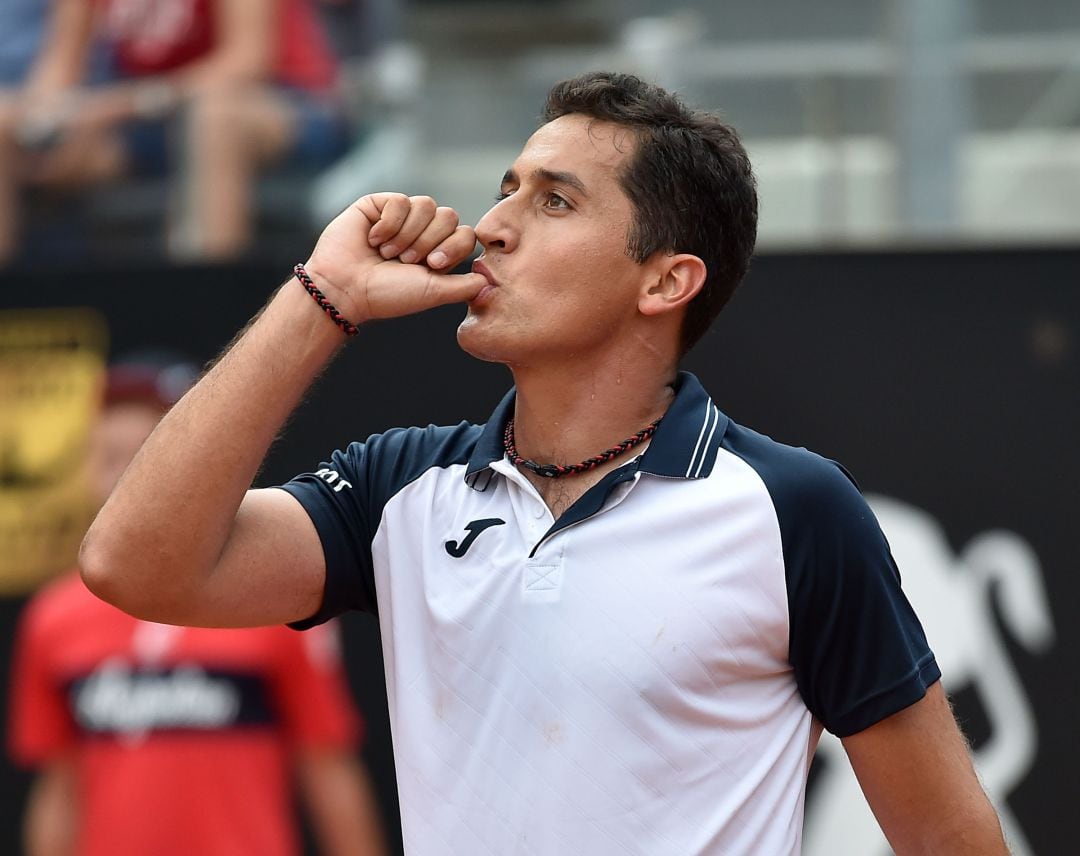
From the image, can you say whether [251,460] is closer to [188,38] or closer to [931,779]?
[931,779]

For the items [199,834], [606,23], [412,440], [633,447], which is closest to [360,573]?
[412,440]

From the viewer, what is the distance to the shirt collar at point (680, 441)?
248cm

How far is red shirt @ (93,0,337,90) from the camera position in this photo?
5862 millimetres

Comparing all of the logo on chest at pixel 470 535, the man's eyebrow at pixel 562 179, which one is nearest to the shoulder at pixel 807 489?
the logo on chest at pixel 470 535

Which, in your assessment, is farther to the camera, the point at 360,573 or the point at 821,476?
the point at 360,573

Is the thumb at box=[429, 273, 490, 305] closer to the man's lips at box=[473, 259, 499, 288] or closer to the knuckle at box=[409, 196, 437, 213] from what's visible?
the man's lips at box=[473, 259, 499, 288]

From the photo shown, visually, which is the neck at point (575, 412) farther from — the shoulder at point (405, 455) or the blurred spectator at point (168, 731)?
the blurred spectator at point (168, 731)

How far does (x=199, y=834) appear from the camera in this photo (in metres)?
4.75

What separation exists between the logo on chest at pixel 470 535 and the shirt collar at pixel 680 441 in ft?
0.32

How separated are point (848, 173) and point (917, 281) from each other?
548 mm

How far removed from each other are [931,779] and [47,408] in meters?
4.18

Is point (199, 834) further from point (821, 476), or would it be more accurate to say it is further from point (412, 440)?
A: point (821, 476)

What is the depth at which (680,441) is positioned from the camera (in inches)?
99.0

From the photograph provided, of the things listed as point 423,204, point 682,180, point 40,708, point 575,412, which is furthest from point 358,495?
point 40,708
